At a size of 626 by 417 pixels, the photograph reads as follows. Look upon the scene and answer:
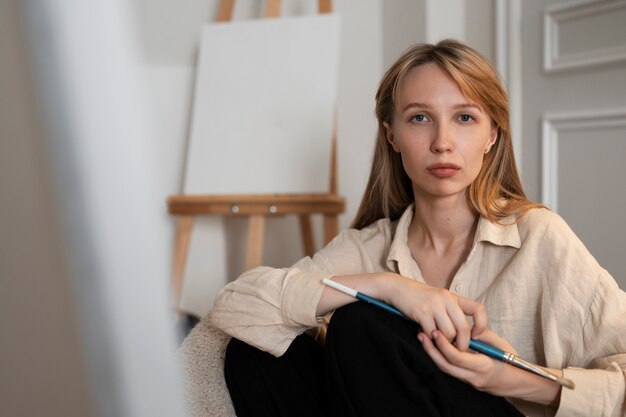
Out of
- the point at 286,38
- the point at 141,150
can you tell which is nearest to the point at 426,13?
the point at 286,38

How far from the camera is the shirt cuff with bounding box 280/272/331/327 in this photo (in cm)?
112

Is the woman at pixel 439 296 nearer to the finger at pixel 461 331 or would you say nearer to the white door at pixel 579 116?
the finger at pixel 461 331

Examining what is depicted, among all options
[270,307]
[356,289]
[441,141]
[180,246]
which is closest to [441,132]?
[441,141]

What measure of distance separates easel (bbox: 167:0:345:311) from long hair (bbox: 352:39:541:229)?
0.66 m

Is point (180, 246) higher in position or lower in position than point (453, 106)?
lower

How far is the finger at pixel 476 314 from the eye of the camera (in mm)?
1001

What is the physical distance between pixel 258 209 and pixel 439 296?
128 centimetres

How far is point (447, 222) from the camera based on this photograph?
1.35 m

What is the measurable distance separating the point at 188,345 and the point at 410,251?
49 cm

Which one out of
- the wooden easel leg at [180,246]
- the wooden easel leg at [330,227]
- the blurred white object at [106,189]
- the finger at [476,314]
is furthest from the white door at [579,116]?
the blurred white object at [106,189]

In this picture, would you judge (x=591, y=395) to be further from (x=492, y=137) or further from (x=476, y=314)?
(x=492, y=137)

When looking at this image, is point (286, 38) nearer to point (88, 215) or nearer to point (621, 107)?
point (621, 107)

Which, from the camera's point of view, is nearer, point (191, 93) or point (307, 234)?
point (307, 234)

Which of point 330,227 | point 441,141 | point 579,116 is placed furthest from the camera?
point 330,227
